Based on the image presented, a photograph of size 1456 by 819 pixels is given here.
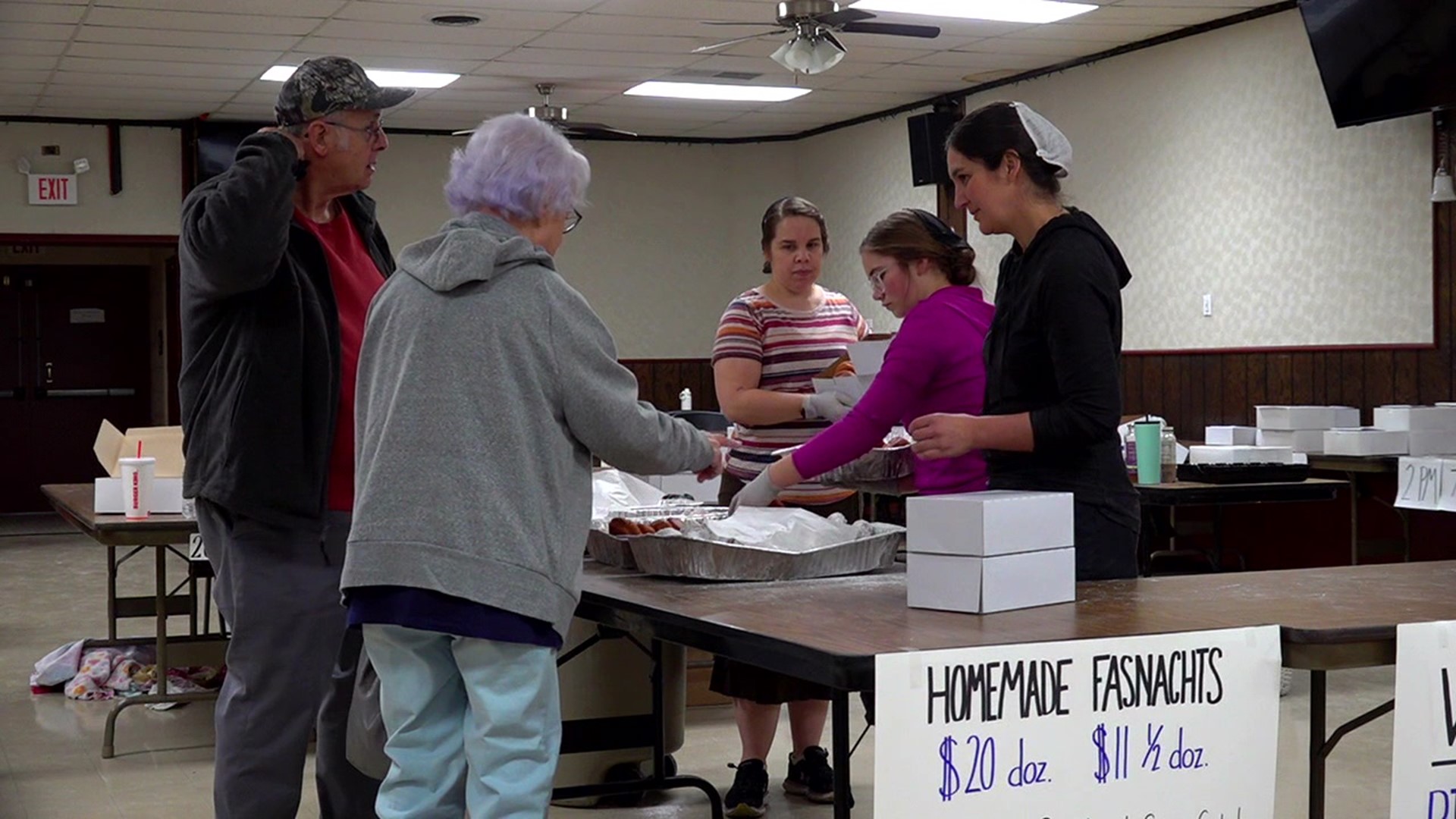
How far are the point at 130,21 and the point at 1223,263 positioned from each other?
5.75 metres

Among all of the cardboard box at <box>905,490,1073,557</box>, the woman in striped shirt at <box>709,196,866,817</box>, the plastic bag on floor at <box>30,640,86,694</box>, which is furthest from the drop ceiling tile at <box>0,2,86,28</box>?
the cardboard box at <box>905,490,1073,557</box>

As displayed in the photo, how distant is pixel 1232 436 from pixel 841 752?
17.6 feet

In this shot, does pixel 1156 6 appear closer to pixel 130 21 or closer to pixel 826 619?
pixel 130 21

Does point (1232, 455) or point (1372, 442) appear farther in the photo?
point (1372, 442)

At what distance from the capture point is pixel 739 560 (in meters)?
2.47

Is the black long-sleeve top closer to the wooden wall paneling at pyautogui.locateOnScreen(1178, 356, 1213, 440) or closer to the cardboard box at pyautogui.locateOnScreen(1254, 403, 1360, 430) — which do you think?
the cardboard box at pyautogui.locateOnScreen(1254, 403, 1360, 430)

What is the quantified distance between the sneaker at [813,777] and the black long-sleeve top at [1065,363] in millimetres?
1477

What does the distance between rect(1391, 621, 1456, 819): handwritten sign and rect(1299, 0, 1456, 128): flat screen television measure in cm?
477

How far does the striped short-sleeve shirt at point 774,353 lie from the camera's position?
12.6 feet

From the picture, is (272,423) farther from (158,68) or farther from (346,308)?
(158,68)

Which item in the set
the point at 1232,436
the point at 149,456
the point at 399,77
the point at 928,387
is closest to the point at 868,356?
the point at 928,387

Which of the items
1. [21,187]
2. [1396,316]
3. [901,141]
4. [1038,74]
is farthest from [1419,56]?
[21,187]

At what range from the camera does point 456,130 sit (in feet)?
40.1

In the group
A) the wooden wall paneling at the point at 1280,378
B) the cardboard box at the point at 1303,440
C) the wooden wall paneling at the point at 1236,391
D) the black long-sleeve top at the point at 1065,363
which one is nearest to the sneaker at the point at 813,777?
the black long-sleeve top at the point at 1065,363
